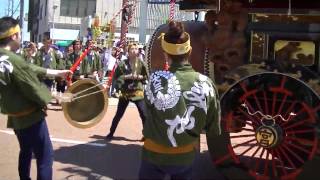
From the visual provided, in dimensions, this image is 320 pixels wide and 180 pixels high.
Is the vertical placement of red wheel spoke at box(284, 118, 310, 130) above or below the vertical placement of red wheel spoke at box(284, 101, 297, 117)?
below

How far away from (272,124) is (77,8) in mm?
36610

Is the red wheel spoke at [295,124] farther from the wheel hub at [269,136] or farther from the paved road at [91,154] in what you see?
the paved road at [91,154]

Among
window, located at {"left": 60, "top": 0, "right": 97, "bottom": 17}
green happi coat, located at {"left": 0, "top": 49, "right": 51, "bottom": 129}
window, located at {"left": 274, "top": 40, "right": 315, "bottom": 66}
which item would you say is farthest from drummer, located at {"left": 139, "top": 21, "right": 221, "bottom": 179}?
window, located at {"left": 60, "top": 0, "right": 97, "bottom": 17}

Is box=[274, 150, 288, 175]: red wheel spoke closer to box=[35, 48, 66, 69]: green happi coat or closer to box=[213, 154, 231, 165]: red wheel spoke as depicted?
box=[213, 154, 231, 165]: red wheel spoke

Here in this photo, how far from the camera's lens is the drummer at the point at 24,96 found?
4.51 m

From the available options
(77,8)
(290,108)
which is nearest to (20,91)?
(290,108)

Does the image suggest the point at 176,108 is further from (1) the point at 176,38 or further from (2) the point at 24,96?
(2) the point at 24,96

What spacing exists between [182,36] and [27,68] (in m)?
1.53

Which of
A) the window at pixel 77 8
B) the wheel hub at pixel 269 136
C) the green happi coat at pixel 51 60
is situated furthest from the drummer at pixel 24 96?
the window at pixel 77 8

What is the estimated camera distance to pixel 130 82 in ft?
27.1

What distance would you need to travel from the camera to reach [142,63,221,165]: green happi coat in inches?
143

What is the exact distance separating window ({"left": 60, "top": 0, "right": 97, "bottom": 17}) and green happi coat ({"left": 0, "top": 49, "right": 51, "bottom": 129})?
119 ft

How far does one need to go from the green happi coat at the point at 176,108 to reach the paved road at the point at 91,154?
8.21 feet

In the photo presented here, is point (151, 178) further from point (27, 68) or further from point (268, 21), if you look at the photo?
point (268, 21)
